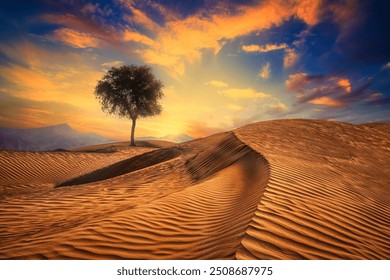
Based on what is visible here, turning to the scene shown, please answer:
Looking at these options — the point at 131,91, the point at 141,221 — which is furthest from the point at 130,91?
the point at 141,221

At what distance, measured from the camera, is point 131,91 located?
3048 cm

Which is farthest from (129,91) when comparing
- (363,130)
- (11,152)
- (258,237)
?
(258,237)

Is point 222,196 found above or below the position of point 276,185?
below

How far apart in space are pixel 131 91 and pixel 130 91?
0.45ft

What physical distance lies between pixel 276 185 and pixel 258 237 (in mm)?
1801

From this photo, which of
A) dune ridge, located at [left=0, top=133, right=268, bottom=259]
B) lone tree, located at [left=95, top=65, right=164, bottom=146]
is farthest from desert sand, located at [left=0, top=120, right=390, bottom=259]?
lone tree, located at [left=95, top=65, right=164, bottom=146]

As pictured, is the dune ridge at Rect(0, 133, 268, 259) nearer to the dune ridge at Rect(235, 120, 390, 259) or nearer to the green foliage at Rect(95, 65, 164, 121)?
the dune ridge at Rect(235, 120, 390, 259)

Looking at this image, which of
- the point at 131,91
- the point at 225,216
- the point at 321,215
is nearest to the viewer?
the point at 321,215

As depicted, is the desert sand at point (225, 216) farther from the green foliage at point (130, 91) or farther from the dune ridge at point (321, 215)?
the green foliage at point (130, 91)

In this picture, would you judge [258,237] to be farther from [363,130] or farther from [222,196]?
[363,130]

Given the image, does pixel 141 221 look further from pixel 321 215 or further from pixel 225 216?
pixel 321 215

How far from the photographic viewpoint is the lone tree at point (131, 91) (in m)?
30.0

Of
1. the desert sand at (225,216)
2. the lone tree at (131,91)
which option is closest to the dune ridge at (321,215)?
the desert sand at (225,216)
